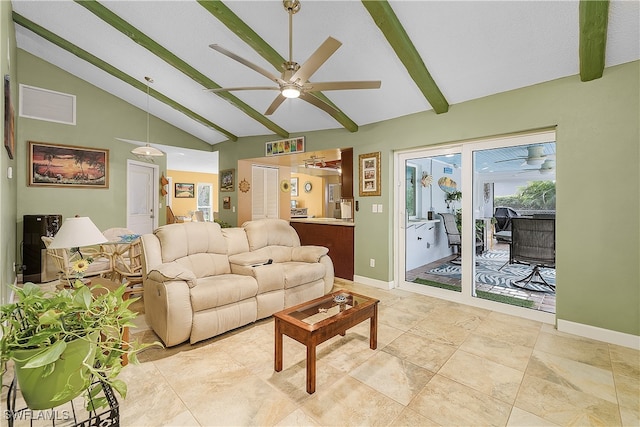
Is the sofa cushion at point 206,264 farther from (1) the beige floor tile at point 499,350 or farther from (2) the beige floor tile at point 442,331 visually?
(1) the beige floor tile at point 499,350

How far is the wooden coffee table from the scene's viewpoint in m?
1.80

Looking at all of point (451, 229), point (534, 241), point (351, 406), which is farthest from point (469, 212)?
point (351, 406)

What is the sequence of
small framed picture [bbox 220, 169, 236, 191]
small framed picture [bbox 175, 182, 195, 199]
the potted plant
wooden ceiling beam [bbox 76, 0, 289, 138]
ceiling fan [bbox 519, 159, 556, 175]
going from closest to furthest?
the potted plant → ceiling fan [bbox 519, 159, 556, 175] → wooden ceiling beam [bbox 76, 0, 289, 138] → small framed picture [bbox 220, 169, 236, 191] → small framed picture [bbox 175, 182, 195, 199]

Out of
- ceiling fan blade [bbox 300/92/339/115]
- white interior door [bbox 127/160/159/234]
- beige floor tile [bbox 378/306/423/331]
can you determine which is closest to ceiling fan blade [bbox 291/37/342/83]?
ceiling fan blade [bbox 300/92/339/115]

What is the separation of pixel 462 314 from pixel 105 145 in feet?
21.7

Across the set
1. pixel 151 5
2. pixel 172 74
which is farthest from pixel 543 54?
pixel 172 74

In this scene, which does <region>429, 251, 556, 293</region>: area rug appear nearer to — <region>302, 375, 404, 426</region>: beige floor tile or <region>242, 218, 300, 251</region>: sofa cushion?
<region>242, 218, 300, 251</region>: sofa cushion

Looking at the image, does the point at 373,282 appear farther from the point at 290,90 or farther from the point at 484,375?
the point at 290,90

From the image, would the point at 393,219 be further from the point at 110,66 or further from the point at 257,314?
the point at 110,66

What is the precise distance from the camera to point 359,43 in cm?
276

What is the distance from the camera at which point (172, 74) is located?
413 cm

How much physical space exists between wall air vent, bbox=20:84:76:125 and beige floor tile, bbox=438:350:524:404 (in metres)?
6.69

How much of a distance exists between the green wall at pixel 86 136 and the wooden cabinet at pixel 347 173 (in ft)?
13.1

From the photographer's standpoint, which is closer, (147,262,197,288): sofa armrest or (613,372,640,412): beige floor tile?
(613,372,640,412): beige floor tile
